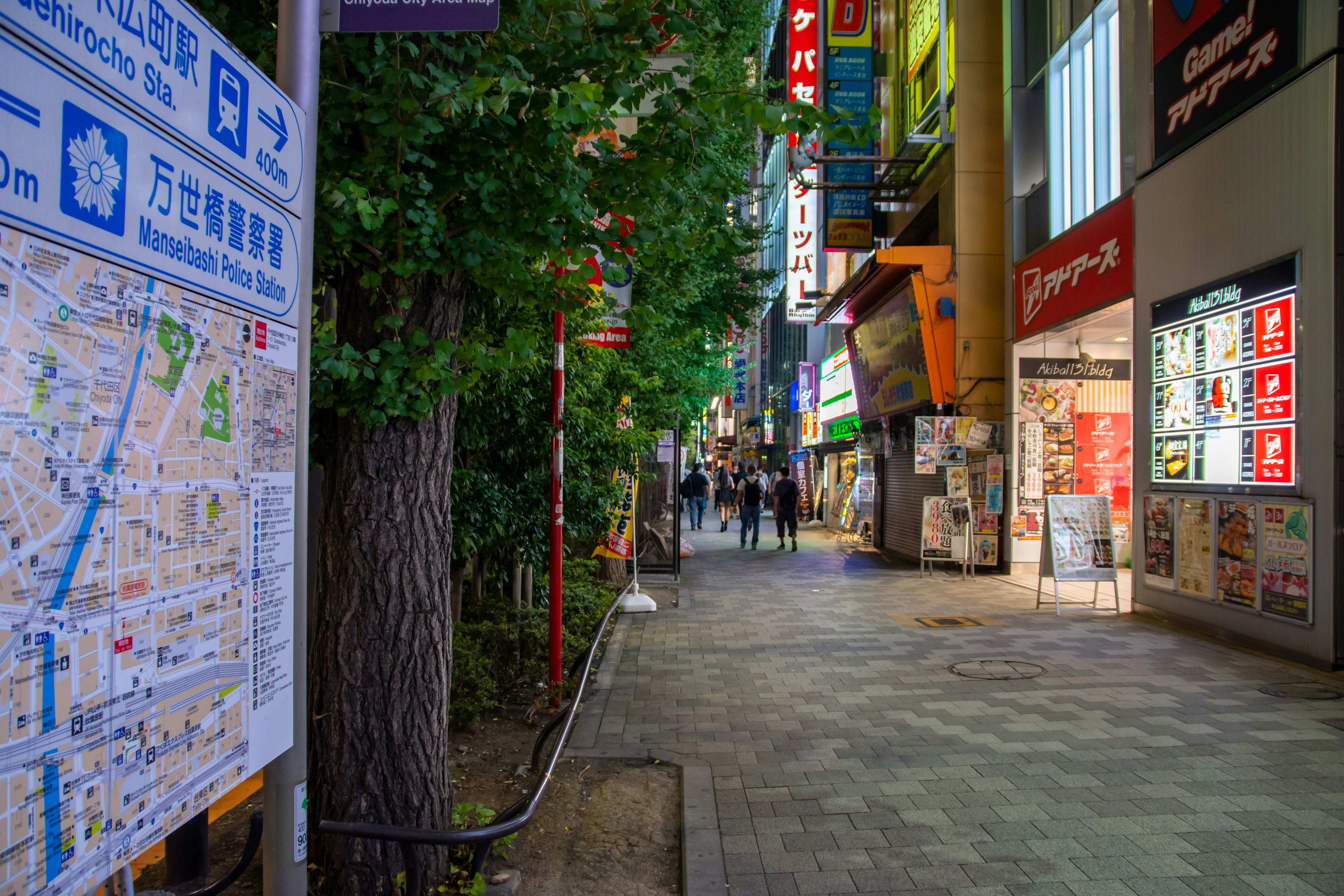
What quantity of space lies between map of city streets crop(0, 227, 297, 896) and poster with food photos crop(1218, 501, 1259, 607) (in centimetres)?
849

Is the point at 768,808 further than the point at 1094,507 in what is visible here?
No

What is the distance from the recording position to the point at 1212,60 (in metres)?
8.26

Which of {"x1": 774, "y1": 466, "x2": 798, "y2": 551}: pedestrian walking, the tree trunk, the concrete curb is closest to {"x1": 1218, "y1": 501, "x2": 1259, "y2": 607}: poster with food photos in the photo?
the concrete curb

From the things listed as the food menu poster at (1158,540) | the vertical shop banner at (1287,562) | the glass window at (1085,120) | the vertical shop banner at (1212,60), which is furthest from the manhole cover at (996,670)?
the glass window at (1085,120)

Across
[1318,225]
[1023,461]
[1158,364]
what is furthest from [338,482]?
[1023,461]

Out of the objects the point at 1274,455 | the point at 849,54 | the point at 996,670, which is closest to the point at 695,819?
the point at 996,670

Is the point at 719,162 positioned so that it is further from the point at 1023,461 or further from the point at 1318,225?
the point at 1023,461

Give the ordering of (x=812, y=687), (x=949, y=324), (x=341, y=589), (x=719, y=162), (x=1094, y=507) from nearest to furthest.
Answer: (x=341, y=589) < (x=719, y=162) < (x=812, y=687) < (x=1094, y=507) < (x=949, y=324)

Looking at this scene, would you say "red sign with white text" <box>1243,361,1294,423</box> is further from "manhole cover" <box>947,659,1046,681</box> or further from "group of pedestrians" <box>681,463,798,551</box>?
"group of pedestrians" <box>681,463,798,551</box>

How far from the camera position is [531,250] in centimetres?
348

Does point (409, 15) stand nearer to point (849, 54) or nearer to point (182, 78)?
point (182, 78)

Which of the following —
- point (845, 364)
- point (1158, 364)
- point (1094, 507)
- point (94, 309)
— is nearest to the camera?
point (94, 309)

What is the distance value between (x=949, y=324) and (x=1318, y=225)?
7425 mm

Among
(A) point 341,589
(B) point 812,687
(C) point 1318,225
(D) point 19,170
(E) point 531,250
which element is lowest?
(B) point 812,687
